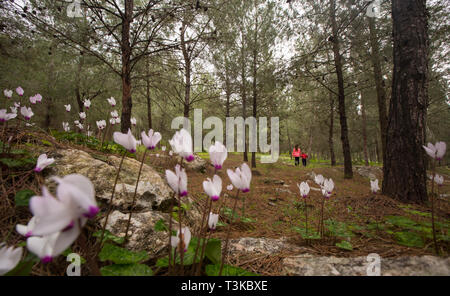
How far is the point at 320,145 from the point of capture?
27.6 metres

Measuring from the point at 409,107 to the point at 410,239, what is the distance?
2.51 meters

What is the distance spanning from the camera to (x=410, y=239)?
155 centimetres

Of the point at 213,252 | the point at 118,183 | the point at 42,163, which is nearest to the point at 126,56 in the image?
the point at 118,183

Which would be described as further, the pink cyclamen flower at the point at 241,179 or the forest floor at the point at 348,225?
the forest floor at the point at 348,225

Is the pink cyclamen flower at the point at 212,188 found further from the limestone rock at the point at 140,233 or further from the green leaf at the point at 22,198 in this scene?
the green leaf at the point at 22,198

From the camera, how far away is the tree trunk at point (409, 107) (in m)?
2.92

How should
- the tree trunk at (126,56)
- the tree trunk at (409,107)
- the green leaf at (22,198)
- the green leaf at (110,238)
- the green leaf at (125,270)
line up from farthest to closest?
1. the tree trunk at (126,56)
2. the tree trunk at (409,107)
3. the green leaf at (22,198)
4. the green leaf at (110,238)
5. the green leaf at (125,270)

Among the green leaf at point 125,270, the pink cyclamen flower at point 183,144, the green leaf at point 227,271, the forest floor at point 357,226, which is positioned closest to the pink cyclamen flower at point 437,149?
the forest floor at point 357,226

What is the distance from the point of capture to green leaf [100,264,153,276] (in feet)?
2.80

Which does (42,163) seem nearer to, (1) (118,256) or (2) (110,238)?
(2) (110,238)

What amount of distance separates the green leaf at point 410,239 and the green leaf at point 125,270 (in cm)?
189

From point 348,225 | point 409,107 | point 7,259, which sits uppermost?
point 409,107

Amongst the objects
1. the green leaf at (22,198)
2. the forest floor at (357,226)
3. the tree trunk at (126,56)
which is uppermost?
the tree trunk at (126,56)
